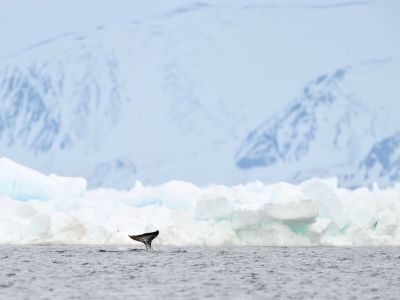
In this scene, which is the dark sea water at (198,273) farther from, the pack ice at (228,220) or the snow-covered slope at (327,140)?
the snow-covered slope at (327,140)

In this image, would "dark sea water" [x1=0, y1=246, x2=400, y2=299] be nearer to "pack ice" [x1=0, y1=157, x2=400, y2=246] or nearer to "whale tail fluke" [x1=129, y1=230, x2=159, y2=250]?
"whale tail fluke" [x1=129, y1=230, x2=159, y2=250]

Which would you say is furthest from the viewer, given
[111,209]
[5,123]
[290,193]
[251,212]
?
[5,123]

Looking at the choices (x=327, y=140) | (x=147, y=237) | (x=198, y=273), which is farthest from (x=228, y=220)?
(x=327, y=140)

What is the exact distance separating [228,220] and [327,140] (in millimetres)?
69818

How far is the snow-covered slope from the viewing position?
3875 inches

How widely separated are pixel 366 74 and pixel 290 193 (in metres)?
75.1

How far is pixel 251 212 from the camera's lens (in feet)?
112

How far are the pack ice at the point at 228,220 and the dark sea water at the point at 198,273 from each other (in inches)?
50.6

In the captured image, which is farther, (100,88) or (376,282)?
(100,88)

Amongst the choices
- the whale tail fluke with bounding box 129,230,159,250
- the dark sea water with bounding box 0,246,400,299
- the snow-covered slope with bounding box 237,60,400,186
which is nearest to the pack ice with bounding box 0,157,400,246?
the dark sea water with bounding box 0,246,400,299

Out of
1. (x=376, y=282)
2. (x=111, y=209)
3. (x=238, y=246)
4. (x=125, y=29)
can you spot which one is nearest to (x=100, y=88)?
(x=125, y=29)

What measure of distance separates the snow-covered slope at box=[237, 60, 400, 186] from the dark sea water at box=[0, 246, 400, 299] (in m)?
64.7

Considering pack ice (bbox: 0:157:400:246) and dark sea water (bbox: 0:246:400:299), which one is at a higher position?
pack ice (bbox: 0:157:400:246)

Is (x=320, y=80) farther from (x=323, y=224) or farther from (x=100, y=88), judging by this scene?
(x=323, y=224)
